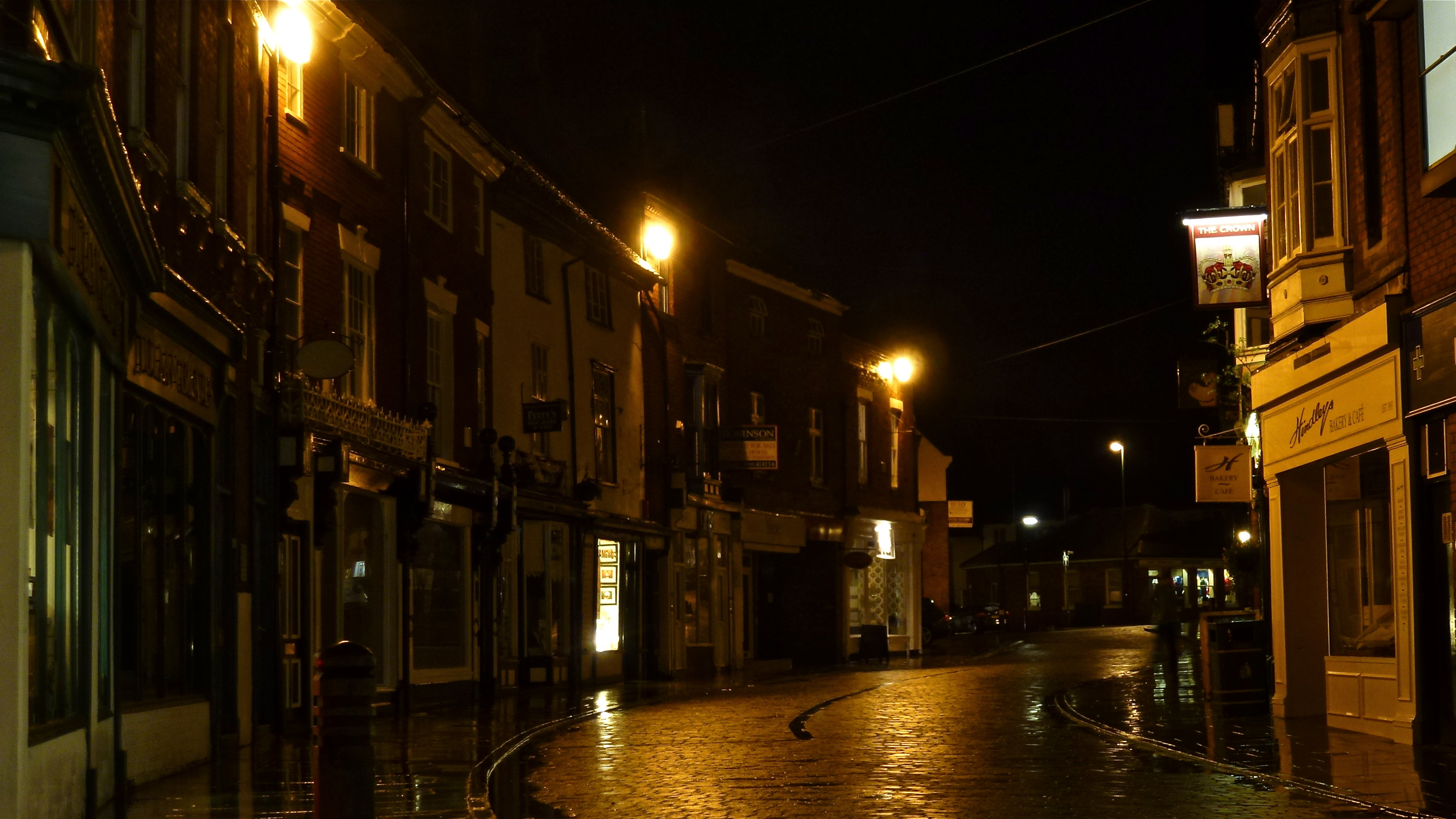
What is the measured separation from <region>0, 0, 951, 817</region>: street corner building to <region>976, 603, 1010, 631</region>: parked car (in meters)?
26.7

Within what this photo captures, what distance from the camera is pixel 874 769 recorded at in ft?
44.5

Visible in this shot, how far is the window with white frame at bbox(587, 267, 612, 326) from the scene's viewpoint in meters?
31.0

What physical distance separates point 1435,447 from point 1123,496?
59.7 m

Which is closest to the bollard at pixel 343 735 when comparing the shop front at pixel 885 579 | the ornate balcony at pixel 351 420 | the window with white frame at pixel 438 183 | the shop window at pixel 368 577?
the ornate balcony at pixel 351 420

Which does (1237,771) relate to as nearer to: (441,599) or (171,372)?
(171,372)

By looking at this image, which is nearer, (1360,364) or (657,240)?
(1360,364)

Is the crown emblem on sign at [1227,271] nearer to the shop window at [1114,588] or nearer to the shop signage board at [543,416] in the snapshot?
the shop signage board at [543,416]

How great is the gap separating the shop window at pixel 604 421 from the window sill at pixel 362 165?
337 inches

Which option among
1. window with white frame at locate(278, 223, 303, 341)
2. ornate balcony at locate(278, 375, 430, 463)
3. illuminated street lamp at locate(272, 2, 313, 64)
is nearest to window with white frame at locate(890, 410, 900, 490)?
ornate balcony at locate(278, 375, 430, 463)

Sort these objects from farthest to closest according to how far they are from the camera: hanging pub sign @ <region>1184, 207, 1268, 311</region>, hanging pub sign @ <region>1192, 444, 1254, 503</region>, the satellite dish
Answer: hanging pub sign @ <region>1192, 444, 1254, 503</region>
hanging pub sign @ <region>1184, 207, 1268, 311</region>
the satellite dish

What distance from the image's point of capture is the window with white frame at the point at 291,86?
65.0 feet

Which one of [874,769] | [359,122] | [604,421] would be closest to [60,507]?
[874,769]

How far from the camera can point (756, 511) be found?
129 feet

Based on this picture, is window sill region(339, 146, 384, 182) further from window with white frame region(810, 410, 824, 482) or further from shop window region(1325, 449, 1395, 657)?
window with white frame region(810, 410, 824, 482)
